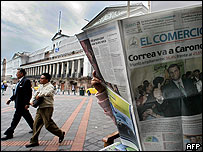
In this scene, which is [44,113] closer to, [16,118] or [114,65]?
[16,118]

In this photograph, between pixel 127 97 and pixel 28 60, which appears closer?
pixel 127 97

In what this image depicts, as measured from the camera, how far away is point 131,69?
0.73 metres

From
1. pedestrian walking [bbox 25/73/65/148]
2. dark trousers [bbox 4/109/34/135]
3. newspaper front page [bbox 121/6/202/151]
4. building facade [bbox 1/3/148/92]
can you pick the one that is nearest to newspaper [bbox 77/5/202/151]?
newspaper front page [bbox 121/6/202/151]

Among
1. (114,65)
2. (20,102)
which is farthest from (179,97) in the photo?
(20,102)

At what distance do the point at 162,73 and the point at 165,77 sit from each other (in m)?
0.03

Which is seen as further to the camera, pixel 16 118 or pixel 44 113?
pixel 16 118

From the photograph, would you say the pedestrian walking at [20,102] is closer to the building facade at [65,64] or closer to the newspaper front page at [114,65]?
the newspaper front page at [114,65]

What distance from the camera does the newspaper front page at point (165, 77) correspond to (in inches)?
27.5

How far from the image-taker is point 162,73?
727mm

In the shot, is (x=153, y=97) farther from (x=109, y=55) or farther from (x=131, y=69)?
(x=109, y=55)

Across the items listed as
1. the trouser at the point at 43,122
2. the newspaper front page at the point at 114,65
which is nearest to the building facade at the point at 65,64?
the trouser at the point at 43,122

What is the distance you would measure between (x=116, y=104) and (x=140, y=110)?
0.20 meters

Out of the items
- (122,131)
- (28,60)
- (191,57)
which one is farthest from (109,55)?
(28,60)

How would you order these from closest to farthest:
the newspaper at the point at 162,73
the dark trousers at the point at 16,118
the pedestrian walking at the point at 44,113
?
the newspaper at the point at 162,73
the pedestrian walking at the point at 44,113
the dark trousers at the point at 16,118
